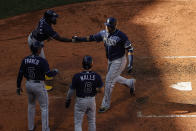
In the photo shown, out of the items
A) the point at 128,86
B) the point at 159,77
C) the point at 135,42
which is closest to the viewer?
the point at 128,86

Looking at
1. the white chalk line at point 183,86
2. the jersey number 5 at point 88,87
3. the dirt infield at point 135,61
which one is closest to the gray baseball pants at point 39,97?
the dirt infield at point 135,61

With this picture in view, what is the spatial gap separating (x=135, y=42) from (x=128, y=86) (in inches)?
135

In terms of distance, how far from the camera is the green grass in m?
14.7

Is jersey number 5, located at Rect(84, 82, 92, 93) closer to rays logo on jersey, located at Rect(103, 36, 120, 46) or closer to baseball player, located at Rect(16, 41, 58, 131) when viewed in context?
baseball player, located at Rect(16, 41, 58, 131)

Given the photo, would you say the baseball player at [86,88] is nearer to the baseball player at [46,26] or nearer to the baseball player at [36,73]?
the baseball player at [36,73]

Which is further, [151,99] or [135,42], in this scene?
[135,42]

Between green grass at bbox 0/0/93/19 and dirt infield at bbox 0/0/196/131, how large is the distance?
0.52 meters

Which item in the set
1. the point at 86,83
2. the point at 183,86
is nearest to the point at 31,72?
the point at 86,83

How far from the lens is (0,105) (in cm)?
891

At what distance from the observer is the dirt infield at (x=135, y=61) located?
8203 mm

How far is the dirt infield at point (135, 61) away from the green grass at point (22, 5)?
0.52m

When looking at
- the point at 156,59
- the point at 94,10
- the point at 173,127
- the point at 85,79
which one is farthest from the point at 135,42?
the point at 85,79

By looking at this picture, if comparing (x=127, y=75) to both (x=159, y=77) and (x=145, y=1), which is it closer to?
(x=159, y=77)

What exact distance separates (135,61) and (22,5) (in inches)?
271
